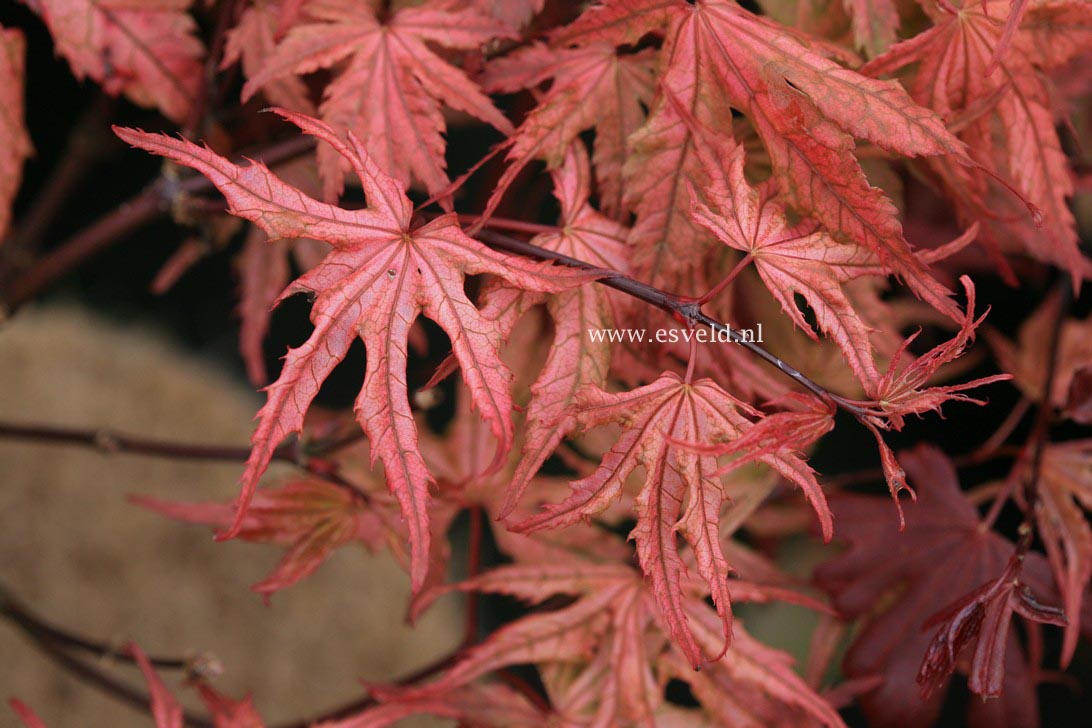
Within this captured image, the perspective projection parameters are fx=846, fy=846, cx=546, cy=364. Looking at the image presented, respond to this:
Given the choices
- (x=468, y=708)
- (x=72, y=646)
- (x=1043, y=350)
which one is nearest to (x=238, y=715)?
(x=468, y=708)

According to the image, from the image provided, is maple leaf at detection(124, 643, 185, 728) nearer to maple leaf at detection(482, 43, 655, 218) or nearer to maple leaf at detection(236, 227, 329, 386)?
maple leaf at detection(236, 227, 329, 386)

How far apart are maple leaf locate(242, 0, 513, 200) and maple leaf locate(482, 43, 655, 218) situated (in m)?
0.02

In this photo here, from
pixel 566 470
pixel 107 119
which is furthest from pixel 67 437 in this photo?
pixel 566 470

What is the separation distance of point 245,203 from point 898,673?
546 millimetres

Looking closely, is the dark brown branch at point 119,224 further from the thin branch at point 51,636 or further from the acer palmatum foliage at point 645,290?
the thin branch at point 51,636

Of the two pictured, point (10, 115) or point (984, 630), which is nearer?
point (984, 630)

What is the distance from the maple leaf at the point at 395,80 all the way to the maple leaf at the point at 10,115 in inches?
7.9

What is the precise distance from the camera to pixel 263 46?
22.0 inches

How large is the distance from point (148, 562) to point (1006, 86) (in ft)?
3.14

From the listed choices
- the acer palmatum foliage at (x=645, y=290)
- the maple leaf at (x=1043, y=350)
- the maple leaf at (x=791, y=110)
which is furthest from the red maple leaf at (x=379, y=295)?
the maple leaf at (x=1043, y=350)

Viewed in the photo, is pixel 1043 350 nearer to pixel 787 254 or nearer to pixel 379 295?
pixel 787 254

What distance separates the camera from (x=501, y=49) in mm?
534

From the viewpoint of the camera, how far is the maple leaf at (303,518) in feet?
1.79

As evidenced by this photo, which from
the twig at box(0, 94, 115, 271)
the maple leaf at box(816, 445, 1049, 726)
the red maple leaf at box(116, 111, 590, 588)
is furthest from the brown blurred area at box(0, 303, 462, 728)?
the red maple leaf at box(116, 111, 590, 588)
